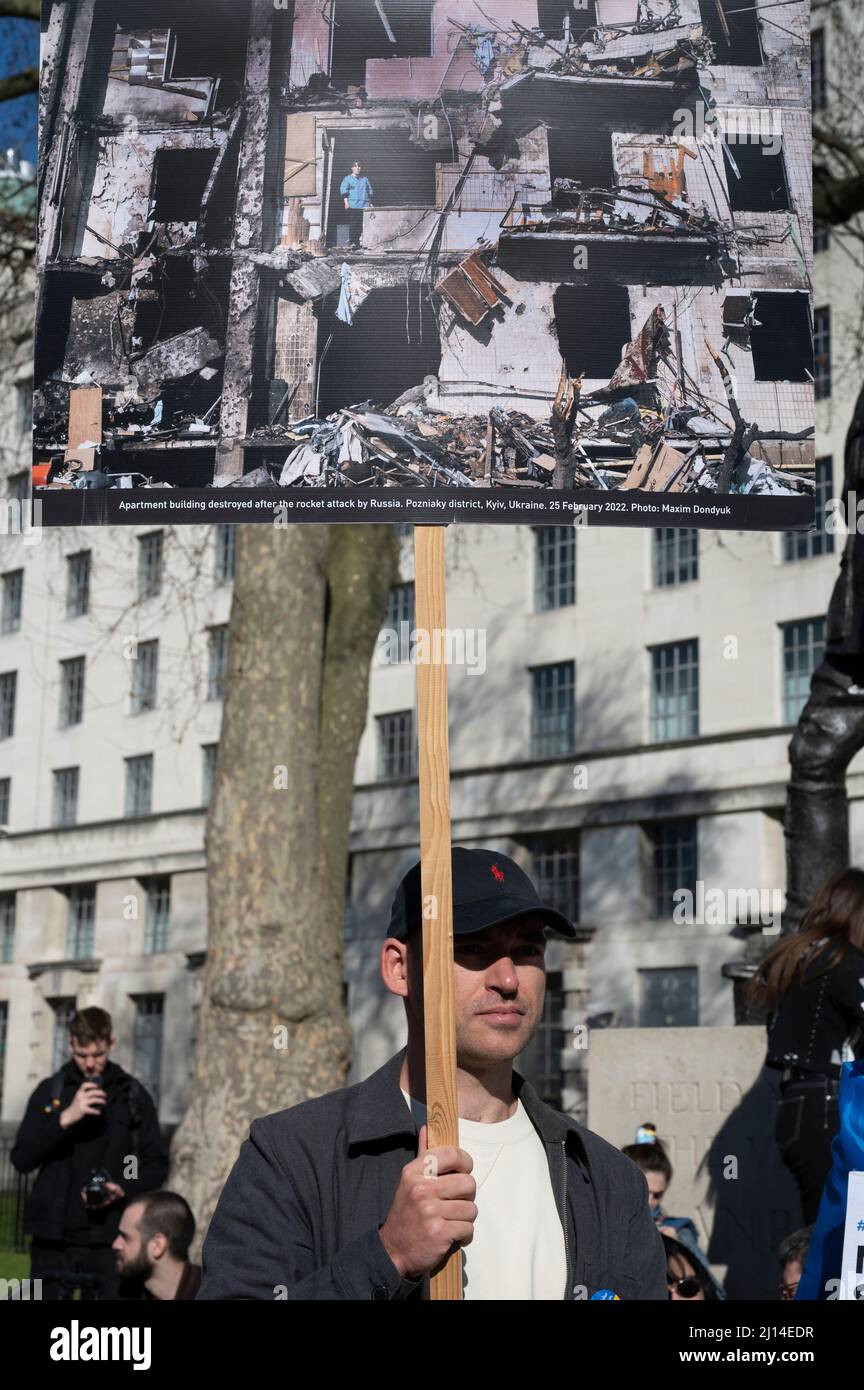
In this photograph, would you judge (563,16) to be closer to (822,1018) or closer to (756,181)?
(756,181)

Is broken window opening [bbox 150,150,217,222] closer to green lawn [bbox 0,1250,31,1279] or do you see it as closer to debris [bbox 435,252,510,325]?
debris [bbox 435,252,510,325]

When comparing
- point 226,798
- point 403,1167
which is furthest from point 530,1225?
point 226,798

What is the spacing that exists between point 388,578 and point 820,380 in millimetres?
23079

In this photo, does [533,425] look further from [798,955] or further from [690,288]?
[798,955]

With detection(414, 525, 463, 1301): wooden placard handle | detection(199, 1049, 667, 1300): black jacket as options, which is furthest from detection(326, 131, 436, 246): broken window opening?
detection(199, 1049, 667, 1300): black jacket

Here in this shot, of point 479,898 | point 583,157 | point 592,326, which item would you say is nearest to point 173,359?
point 592,326

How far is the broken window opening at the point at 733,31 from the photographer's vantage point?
4559mm

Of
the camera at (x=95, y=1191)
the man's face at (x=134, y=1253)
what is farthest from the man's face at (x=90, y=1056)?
the man's face at (x=134, y=1253)

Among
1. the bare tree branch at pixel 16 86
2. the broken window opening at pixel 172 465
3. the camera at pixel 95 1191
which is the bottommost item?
the camera at pixel 95 1191

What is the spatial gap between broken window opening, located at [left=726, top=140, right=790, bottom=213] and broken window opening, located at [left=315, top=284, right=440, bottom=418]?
802mm

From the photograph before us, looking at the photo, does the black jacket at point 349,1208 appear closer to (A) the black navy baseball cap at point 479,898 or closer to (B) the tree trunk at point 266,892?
(A) the black navy baseball cap at point 479,898

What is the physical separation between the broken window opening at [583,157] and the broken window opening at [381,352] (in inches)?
18.6

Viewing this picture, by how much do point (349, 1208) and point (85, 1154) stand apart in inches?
249

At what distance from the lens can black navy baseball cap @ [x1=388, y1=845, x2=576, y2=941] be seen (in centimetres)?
364
